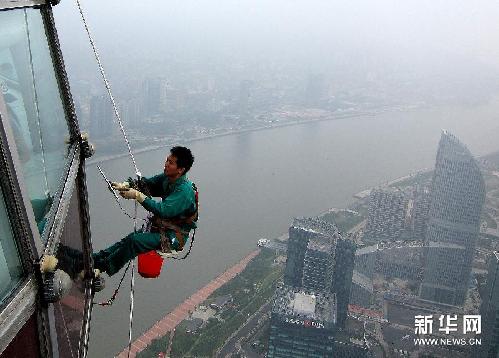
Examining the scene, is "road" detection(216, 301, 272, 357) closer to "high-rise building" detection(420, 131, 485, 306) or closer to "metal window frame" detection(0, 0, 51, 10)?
"high-rise building" detection(420, 131, 485, 306)

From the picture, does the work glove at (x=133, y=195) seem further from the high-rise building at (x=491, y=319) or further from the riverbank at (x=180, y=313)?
the high-rise building at (x=491, y=319)

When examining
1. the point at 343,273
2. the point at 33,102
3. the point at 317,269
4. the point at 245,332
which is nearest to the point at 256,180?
the point at 317,269

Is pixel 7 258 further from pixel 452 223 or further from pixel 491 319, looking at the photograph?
pixel 452 223

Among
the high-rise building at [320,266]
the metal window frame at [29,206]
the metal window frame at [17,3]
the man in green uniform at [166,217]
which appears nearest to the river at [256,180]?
the high-rise building at [320,266]

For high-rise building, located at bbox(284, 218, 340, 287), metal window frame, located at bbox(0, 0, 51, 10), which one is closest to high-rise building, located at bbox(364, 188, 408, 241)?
high-rise building, located at bbox(284, 218, 340, 287)

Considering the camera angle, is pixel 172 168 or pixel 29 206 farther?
pixel 172 168

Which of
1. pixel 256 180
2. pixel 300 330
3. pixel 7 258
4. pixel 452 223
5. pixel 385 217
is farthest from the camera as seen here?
pixel 256 180

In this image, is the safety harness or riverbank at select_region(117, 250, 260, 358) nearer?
the safety harness
